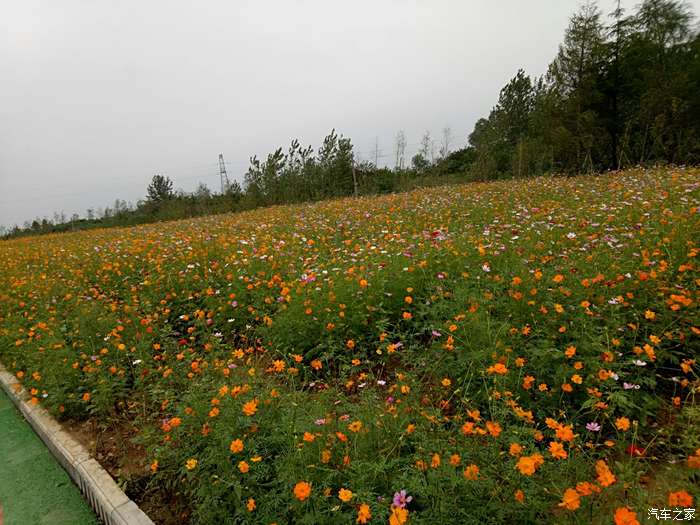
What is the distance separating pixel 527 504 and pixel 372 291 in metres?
1.95

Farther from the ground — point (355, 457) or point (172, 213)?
point (172, 213)

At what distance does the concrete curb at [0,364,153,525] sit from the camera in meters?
1.85

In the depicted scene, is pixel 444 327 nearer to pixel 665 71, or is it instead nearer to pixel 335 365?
pixel 335 365

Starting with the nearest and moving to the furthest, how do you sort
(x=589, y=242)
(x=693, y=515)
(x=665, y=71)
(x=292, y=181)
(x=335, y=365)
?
(x=693, y=515) < (x=335, y=365) < (x=589, y=242) < (x=665, y=71) < (x=292, y=181)

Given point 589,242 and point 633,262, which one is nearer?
point 633,262

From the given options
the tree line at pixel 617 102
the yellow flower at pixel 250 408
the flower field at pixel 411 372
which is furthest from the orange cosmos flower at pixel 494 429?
the tree line at pixel 617 102

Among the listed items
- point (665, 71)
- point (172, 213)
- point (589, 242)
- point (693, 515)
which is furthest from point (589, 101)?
point (172, 213)

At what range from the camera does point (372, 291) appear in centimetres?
303

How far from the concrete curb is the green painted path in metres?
0.05

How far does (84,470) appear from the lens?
2176 millimetres

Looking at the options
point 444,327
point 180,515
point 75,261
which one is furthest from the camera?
point 75,261

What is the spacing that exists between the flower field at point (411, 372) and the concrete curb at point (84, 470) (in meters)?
0.12

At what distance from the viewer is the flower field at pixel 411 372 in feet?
4.43

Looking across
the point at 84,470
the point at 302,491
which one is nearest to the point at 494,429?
the point at 302,491
